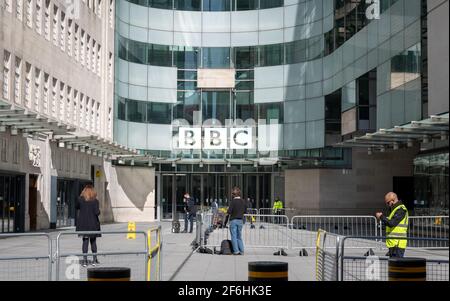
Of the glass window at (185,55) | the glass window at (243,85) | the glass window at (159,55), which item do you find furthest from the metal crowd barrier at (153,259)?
the glass window at (185,55)

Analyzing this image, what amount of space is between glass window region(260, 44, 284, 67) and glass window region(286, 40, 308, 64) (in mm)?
515

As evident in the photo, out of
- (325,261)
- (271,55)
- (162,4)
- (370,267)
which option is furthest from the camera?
(162,4)

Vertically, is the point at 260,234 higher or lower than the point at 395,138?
lower

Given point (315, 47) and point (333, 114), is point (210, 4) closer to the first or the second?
point (315, 47)

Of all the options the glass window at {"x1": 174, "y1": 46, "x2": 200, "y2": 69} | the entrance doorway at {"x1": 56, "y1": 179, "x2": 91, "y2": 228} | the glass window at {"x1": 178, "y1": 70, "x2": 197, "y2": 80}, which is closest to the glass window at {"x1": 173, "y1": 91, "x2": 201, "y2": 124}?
the glass window at {"x1": 178, "y1": 70, "x2": 197, "y2": 80}

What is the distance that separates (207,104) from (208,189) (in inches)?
243

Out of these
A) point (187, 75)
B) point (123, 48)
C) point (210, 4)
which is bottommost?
point (187, 75)

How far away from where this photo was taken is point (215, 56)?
52906 millimetres

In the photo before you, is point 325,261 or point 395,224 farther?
point 395,224

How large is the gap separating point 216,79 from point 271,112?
177 inches

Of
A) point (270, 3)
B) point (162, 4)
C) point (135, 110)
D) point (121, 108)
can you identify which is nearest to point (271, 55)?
point (270, 3)

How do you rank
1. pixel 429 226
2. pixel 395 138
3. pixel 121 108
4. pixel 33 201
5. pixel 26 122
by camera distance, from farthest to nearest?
pixel 121 108
pixel 33 201
pixel 395 138
pixel 26 122
pixel 429 226

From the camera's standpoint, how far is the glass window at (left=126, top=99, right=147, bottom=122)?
170 ft
